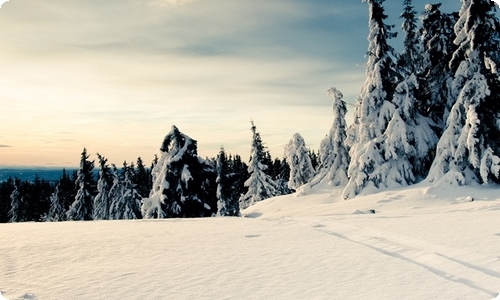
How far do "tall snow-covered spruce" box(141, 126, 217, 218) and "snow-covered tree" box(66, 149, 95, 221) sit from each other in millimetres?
28444

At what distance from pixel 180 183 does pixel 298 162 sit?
2206 cm

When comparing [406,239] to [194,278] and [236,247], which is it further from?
[194,278]

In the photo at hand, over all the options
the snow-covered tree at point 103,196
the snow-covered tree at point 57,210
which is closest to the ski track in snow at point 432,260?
the snow-covered tree at point 103,196

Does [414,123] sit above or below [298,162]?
above

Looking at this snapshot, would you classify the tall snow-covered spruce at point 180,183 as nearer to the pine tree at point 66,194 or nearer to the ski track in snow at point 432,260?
the ski track in snow at point 432,260

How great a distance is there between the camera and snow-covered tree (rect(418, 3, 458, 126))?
81.3 feet

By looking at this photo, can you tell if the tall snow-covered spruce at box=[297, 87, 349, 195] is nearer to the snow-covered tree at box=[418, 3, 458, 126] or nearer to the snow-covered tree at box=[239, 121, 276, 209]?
the snow-covered tree at box=[418, 3, 458, 126]

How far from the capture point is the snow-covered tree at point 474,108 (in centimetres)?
1983

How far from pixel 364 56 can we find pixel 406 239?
19.1 m

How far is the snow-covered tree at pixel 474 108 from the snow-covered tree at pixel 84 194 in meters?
39.6

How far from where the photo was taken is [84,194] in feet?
155

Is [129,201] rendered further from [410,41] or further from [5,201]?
[5,201]

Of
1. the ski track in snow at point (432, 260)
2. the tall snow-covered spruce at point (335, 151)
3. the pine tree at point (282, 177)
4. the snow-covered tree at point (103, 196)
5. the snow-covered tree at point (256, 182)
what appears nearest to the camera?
the ski track in snow at point (432, 260)

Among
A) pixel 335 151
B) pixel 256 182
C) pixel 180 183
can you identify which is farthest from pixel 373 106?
pixel 256 182
